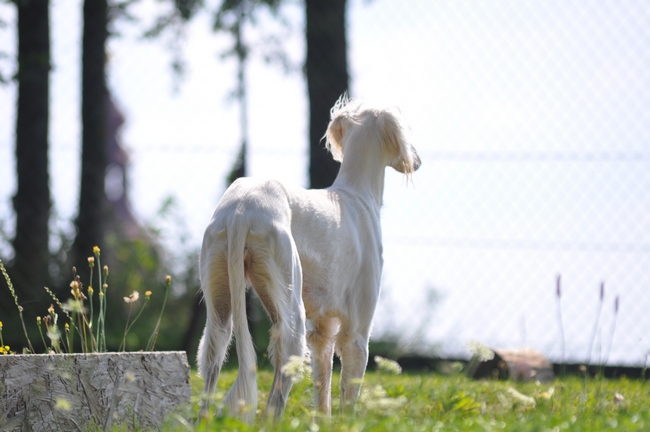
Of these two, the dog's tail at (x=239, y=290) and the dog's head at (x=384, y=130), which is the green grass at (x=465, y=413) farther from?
the dog's head at (x=384, y=130)

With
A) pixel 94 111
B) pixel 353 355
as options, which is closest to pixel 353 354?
pixel 353 355

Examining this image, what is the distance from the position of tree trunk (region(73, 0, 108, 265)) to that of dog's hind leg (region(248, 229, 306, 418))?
5.55 m

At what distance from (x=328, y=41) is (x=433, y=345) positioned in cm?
351

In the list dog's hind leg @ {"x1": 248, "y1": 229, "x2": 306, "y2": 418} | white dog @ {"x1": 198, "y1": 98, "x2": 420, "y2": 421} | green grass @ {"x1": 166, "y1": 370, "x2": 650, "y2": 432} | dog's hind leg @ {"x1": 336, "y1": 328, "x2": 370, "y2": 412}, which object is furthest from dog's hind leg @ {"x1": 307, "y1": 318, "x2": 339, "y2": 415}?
dog's hind leg @ {"x1": 248, "y1": 229, "x2": 306, "y2": 418}

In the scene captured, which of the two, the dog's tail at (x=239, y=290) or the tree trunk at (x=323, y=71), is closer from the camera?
the dog's tail at (x=239, y=290)

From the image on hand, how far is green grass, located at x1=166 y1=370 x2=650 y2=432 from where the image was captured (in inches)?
89.9

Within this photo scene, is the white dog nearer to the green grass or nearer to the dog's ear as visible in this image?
the dog's ear

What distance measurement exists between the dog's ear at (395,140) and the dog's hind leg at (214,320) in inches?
64.9

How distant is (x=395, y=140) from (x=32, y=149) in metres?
5.72

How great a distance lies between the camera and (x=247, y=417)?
8.62 feet

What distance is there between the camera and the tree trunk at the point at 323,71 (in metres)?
7.44

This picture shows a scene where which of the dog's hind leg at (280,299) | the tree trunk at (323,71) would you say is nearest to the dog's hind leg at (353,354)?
the dog's hind leg at (280,299)

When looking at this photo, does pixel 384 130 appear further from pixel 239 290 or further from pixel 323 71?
pixel 323 71

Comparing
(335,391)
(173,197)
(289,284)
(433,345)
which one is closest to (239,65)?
(173,197)
